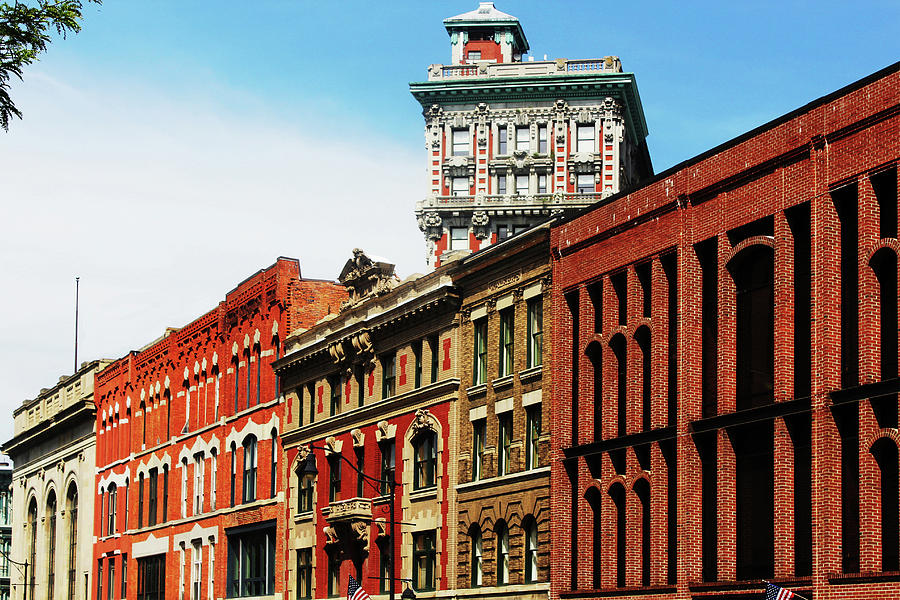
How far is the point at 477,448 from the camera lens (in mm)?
52938

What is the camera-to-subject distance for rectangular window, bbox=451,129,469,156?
4316 inches

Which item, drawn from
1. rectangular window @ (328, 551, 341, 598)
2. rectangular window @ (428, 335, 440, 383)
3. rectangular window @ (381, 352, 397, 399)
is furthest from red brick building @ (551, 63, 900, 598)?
rectangular window @ (328, 551, 341, 598)

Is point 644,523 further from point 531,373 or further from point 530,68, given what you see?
point 530,68

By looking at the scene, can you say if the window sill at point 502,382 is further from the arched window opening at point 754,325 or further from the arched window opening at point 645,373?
the arched window opening at point 754,325

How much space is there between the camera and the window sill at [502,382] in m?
50.8

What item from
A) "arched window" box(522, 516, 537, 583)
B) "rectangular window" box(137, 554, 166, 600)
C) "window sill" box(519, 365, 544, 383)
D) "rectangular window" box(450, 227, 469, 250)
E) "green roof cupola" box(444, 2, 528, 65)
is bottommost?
"rectangular window" box(137, 554, 166, 600)

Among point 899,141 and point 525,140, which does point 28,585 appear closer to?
point 525,140

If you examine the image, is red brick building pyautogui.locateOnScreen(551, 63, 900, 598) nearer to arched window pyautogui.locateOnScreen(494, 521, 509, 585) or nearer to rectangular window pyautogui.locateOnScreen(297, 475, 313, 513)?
arched window pyautogui.locateOnScreen(494, 521, 509, 585)

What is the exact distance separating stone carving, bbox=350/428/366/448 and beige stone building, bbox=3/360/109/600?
36.2 meters

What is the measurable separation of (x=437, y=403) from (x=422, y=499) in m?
3.45

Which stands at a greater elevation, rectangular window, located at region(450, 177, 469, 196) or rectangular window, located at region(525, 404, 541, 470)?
rectangular window, located at region(450, 177, 469, 196)

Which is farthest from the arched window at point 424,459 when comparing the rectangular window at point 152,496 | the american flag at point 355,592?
the rectangular window at point 152,496

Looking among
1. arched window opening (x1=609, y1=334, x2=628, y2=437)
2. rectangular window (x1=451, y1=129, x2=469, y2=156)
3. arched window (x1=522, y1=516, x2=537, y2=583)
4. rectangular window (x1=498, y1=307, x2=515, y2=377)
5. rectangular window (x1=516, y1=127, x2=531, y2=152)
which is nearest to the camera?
arched window opening (x1=609, y1=334, x2=628, y2=437)

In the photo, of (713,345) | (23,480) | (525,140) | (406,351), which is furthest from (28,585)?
(713,345)
